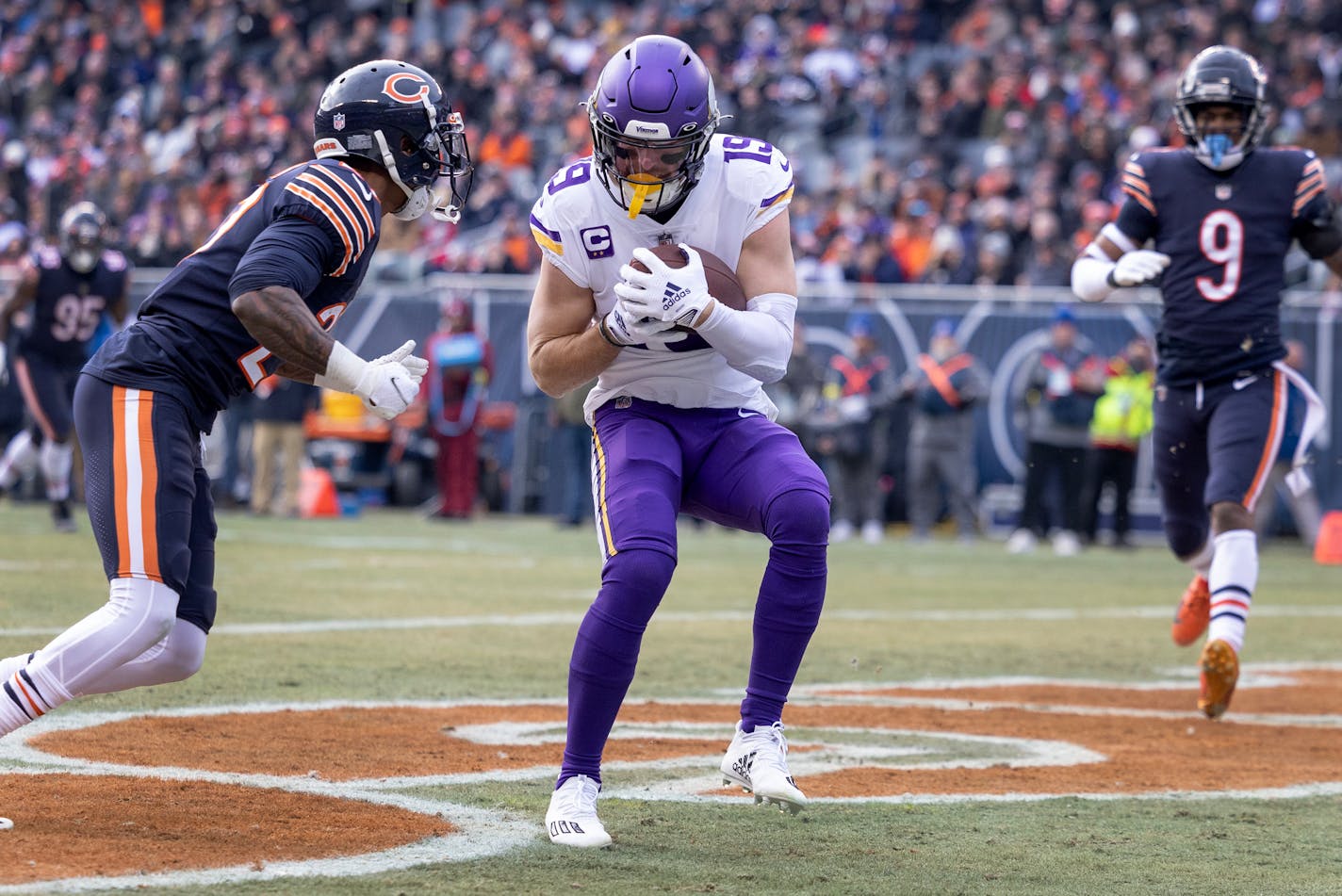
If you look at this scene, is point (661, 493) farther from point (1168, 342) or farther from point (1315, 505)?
point (1315, 505)

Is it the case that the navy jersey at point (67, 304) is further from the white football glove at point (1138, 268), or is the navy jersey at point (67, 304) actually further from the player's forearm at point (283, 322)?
the player's forearm at point (283, 322)

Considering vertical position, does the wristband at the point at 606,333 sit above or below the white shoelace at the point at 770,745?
above

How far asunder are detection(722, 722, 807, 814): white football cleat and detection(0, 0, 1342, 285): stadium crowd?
13.4 metres

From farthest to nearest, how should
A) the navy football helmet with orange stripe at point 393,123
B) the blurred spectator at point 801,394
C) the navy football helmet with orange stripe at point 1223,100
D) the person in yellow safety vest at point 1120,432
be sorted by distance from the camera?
1. the blurred spectator at point 801,394
2. the person in yellow safety vest at point 1120,432
3. the navy football helmet with orange stripe at point 1223,100
4. the navy football helmet with orange stripe at point 393,123

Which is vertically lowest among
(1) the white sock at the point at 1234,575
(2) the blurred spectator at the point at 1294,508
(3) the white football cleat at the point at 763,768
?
(2) the blurred spectator at the point at 1294,508

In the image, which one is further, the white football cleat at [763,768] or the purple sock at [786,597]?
the purple sock at [786,597]

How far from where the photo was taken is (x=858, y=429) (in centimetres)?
1631


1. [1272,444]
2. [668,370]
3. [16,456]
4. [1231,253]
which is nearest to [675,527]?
[668,370]

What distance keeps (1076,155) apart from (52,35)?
53.0 feet

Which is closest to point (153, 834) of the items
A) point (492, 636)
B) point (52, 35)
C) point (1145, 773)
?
point (1145, 773)

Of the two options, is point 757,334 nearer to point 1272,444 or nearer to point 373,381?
point 373,381

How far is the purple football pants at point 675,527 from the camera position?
13.6 feet

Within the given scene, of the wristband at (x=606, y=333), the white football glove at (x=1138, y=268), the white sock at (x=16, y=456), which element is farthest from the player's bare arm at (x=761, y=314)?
the white sock at (x=16, y=456)

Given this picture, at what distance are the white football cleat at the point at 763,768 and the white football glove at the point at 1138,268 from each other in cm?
292
